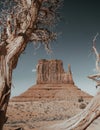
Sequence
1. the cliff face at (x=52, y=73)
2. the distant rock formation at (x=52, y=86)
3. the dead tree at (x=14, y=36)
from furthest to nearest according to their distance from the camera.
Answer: the cliff face at (x=52, y=73)
the distant rock formation at (x=52, y=86)
the dead tree at (x=14, y=36)

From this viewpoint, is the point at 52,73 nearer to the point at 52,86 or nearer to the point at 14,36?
the point at 52,86

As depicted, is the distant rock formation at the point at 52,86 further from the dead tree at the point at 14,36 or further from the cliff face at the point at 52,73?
the dead tree at the point at 14,36

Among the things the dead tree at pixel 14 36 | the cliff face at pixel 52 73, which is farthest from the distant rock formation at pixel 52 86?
the dead tree at pixel 14 36

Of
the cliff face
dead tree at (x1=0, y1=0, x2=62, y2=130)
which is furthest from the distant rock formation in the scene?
dead tree at (x1=0, y1=0, x2=62, y2=130)

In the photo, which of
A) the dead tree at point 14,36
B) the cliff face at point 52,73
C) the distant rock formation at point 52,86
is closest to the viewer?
the dead tree at point 14,36

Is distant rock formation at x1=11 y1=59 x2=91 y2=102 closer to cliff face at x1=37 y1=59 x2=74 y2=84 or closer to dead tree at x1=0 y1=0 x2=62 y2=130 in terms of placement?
cliff face at x1=37 y1=59 x2=74 y2=84

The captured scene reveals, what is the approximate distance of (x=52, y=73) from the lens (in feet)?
478

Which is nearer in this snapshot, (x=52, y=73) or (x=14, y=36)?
(x=14, y=36)

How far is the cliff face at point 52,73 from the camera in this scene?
14088cm

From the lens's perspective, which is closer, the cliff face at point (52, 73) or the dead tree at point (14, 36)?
the dead tree at point (14, 36)

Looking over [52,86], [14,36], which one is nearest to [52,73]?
[52,86]

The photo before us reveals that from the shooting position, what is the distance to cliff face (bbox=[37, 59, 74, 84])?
5546 inches

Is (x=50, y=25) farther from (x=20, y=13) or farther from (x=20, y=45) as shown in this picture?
(x=20, y=45)

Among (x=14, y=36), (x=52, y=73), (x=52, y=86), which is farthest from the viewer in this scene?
(x=52, y=73)
